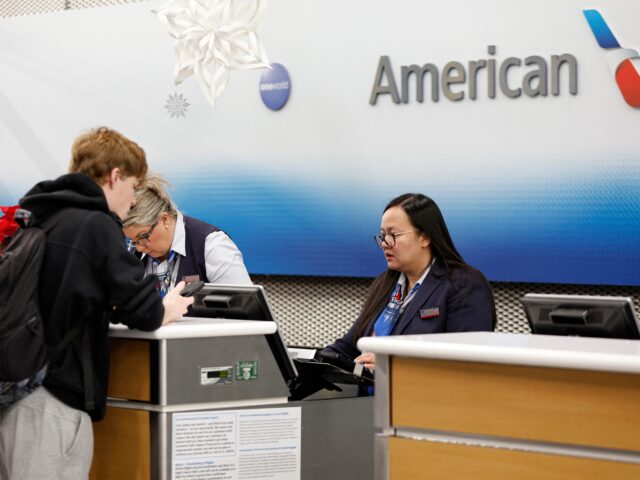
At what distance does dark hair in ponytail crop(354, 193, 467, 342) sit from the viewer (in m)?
3.73

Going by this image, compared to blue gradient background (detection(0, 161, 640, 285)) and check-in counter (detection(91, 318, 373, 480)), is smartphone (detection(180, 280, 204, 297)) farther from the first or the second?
blue gradient background (detection(0, 161, 640, 285))

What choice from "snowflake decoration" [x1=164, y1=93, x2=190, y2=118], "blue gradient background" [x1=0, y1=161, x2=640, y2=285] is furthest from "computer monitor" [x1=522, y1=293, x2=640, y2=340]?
"snowflake decoration" [x1=164, y1=93, x2=190, y2=118]

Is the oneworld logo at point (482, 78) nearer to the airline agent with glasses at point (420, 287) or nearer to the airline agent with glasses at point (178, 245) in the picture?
the airline agent with glasses at point (420, 287)

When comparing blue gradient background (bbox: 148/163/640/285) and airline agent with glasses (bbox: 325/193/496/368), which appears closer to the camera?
airline agent with glasses (bbox: 325/193/496/368)

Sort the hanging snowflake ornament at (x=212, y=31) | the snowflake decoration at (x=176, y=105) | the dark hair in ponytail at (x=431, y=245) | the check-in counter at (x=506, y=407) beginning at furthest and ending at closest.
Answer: the snowflake decoration at (x=176, y=105)
the hanging snowflake ornament at (x=212, y=31)
the dark hair in ponytail at (x=431, y=245)
the check-in counter at (x=506, y=407)

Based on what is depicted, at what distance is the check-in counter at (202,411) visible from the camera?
2719 mm

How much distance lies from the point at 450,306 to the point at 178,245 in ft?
3.84

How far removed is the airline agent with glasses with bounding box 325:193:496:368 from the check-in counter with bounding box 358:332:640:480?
0.98 m

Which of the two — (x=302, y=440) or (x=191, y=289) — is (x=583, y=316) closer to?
(x=302, y=440)

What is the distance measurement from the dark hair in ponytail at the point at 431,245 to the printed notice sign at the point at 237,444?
38.8 inches

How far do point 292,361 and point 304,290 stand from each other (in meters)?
2.18

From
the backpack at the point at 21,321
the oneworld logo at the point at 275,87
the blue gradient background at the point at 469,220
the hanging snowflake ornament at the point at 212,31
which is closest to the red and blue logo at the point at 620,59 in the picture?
the blue gradient background at the point at 469,220

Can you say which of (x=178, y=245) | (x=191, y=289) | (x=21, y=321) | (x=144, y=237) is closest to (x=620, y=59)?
(x=178, y=245)

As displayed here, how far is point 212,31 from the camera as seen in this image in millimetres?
4031
